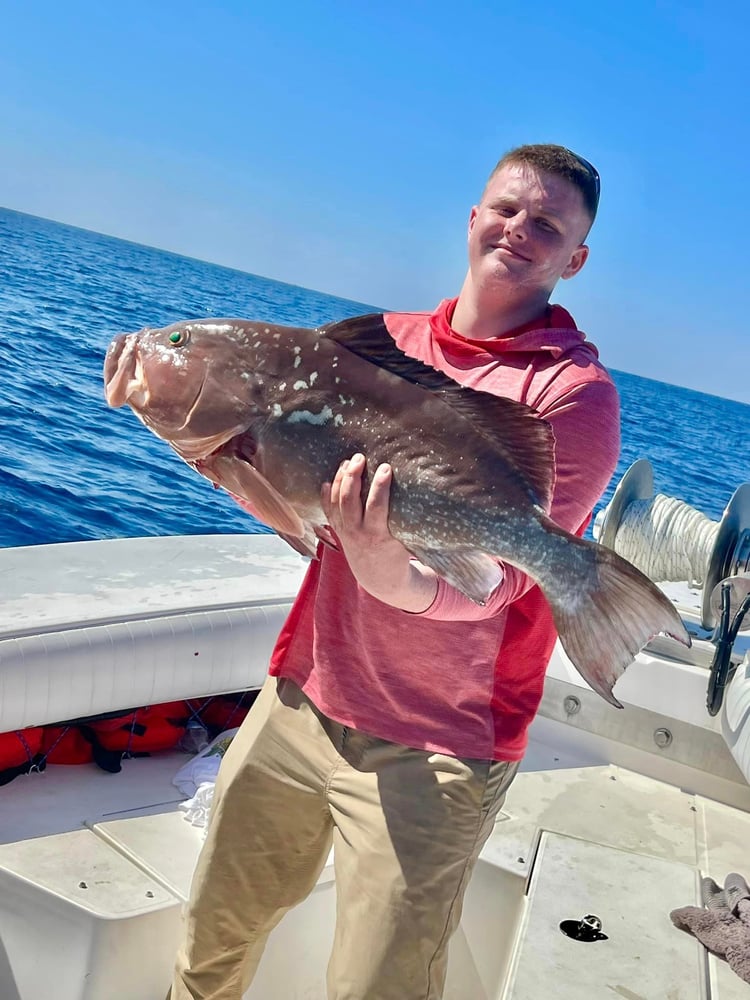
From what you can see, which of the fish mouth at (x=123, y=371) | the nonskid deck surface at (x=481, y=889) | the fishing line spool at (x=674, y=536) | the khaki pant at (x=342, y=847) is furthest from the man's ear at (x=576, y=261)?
the fishing line spool at (x=674, y=536)

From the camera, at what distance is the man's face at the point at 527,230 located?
8.32 ft

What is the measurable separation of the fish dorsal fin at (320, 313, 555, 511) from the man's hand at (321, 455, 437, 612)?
0.24m

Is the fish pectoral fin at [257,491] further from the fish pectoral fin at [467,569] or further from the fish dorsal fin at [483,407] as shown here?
the fish dorsal fin at [483,407]

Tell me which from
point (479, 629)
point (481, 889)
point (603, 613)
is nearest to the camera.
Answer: point (603, 613)

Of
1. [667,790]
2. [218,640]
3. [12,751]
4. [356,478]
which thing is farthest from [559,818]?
[356,478]

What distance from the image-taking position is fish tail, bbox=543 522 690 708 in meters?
2.07

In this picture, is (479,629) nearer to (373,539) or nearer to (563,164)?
(373,539)

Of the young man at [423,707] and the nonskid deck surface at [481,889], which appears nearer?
the young man at [423,707]

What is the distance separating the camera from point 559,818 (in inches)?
170

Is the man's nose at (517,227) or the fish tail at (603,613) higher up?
the man's nose at (517,227)

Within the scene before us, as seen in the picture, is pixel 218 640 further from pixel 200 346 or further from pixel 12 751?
pixel 200 346

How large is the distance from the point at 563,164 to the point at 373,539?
119 cm

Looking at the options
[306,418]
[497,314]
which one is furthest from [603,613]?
[497,314]

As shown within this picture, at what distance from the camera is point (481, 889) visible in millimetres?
3705
